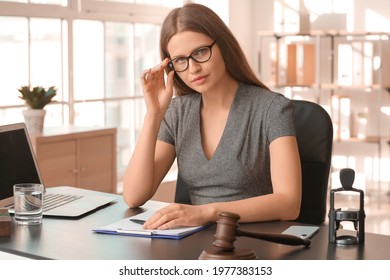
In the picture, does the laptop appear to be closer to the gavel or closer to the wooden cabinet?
the gavel

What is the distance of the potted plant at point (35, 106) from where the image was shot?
3.86 metres

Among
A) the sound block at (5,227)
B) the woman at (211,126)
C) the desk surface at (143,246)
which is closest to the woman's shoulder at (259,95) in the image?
the woman at (211,126)

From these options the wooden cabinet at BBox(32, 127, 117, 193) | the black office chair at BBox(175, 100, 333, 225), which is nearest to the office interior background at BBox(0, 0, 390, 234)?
the wooden cabinet at BBox(32, 127, 117, 193)

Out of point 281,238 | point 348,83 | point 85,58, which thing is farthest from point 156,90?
point 348,83

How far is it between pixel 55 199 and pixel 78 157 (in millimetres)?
1715

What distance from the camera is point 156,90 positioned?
8.07 feet

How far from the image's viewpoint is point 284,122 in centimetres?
232

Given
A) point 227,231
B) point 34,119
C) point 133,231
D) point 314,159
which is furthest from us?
point 34,119

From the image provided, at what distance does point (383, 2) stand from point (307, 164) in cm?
399

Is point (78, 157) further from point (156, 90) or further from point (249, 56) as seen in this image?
point (249, 56)

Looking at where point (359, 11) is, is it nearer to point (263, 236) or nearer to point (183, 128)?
point (183, 128)

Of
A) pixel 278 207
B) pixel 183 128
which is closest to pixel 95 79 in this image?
pixel 183 128

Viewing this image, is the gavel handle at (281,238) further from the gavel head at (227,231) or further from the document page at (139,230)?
the document page at (139,230)

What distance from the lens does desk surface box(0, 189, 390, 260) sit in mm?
1708
